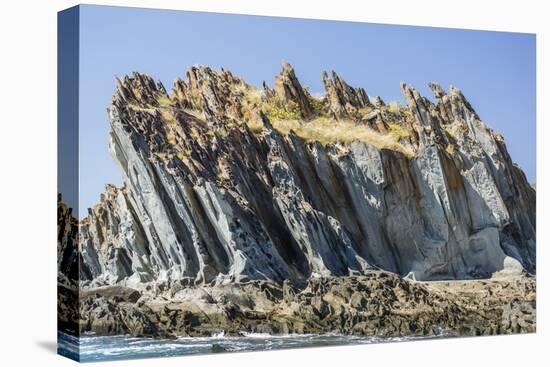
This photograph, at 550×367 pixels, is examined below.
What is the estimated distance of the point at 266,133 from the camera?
56.7 feet

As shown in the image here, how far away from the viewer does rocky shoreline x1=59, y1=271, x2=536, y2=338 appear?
15852 millimetres

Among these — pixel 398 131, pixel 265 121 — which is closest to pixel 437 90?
pixel 398 131

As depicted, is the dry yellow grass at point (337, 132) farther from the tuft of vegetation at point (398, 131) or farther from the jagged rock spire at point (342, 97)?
the jagged rock spire at point (342, 97)

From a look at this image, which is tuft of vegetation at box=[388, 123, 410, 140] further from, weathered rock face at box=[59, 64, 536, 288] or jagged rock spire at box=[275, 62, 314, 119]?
jagged rock spire at box=[275, 62, 314, 119]

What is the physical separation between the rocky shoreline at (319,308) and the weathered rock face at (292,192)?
0.19 metres

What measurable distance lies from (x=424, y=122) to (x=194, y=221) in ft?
14.0

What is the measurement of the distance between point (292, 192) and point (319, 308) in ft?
5.69

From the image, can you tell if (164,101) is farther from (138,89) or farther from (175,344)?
(175,344)

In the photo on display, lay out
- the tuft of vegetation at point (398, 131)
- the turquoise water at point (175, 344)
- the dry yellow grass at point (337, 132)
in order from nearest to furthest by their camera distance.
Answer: the turquoise water at point (175, 344)
the dry yellow grass at point (337, 132)
the tuft of vegetation at point (398, 131)

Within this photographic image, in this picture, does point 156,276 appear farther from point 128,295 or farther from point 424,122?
point 424,122

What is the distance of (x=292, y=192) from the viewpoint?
56.7 ft

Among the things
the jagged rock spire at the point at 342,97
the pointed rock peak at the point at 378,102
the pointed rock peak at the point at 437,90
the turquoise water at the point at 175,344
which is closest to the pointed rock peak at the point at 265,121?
the jagged rock spire at the point at 342,97

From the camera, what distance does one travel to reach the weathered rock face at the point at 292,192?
1623 centimetres

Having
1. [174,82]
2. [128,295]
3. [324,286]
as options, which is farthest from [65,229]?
[324,286]
